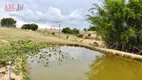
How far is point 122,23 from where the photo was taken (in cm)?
2222

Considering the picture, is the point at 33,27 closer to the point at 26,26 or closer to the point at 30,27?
the point at 30,27

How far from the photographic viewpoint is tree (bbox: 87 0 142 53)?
69.9 ft

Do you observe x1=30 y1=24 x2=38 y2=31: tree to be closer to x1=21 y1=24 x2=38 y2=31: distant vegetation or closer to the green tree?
x1=21 y1=24 x2=38 y2=31: distant vegetation

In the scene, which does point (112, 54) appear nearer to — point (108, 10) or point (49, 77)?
point (108, 10)

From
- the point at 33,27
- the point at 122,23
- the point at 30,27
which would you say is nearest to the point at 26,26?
the point at 30,27

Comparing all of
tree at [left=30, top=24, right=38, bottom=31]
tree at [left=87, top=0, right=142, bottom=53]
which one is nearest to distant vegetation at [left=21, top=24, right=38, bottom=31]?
tree at [left=30, top=24, right=38, bottom=31]

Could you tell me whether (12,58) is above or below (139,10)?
below

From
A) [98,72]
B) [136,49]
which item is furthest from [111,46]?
[98,72]

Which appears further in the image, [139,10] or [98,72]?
[139,10]

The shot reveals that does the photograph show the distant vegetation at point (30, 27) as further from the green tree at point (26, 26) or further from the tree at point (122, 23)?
the tree at point (122, 23)

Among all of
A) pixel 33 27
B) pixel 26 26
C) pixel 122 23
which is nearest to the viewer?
pixel 122 23

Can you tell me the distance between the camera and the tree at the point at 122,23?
21.3 metres

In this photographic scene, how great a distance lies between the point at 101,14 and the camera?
2367cm

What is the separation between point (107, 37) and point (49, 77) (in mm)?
14680
